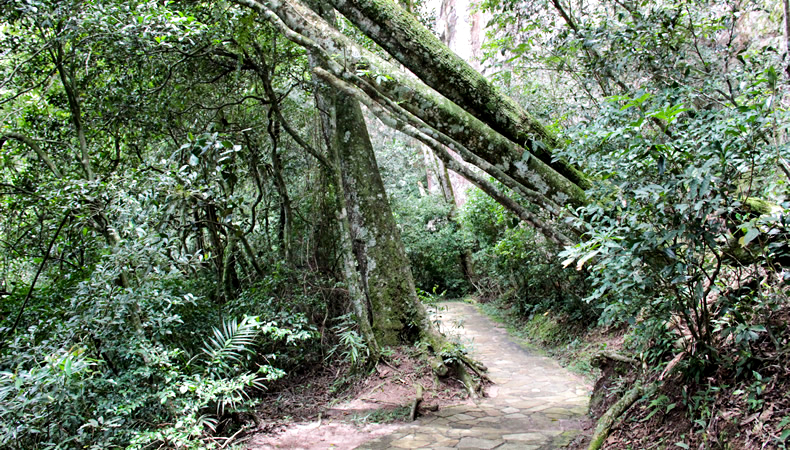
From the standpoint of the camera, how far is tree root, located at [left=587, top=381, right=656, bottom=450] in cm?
329

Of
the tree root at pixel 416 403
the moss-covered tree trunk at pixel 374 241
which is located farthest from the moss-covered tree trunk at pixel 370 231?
the tree root at pixel 416 403

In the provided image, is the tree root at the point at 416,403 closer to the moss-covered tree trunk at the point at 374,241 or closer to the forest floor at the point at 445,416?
the forest floor at the point at 445,416

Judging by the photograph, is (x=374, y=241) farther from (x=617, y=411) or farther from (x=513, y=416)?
(x=617, y=411)

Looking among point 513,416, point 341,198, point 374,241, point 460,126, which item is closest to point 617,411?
point 513,416

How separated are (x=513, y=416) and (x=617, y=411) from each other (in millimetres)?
1323

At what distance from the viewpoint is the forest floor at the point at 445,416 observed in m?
4.00

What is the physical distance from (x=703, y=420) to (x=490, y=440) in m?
1.67

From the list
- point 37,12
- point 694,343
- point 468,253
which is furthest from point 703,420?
point 468,253

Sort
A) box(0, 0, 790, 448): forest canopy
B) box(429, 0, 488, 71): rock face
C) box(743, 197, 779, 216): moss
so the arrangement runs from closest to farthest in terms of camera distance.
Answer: box(0, 0, 790, 448): forest canopy → box(743, 197, 779, 216): moss → box(429, 0, 488, 71): rock face

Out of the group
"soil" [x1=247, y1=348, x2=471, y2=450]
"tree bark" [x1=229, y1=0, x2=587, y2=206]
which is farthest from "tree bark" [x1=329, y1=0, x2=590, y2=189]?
"soil" [x1=247, y1=348, x2=471, y2=450]

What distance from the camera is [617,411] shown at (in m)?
3.39

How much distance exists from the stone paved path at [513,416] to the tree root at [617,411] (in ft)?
1.43

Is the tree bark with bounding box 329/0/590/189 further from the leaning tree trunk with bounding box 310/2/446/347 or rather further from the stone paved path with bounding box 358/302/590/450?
the stone paved path with bounding box 358/302/590/450

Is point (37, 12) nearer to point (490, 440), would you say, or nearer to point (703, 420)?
point (490, 440)
